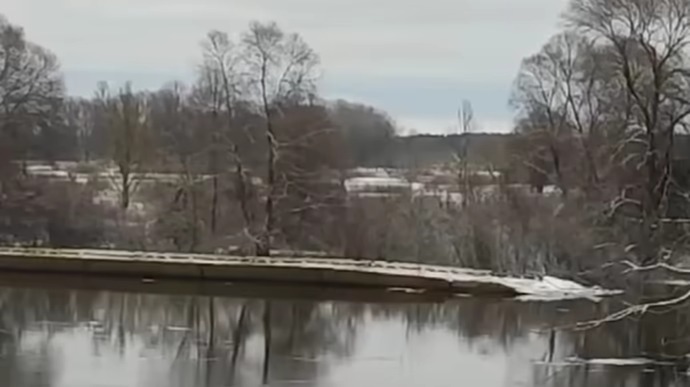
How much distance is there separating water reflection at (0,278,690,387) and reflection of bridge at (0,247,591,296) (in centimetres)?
87

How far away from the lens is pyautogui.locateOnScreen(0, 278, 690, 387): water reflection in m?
10.8

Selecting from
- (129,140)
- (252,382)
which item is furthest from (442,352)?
(129,140)

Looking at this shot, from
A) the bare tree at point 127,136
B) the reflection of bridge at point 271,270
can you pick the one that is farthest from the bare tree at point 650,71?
the bare tree at point 127,136

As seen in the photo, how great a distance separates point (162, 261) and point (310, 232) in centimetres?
335

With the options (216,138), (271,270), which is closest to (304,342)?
(271,270)

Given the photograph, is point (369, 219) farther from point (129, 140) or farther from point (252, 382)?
point (252, 382)

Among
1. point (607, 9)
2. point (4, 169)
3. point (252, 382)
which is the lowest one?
point (252, 382)

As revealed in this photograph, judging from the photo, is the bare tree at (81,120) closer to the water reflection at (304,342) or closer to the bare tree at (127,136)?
the bare tree at (127,136)

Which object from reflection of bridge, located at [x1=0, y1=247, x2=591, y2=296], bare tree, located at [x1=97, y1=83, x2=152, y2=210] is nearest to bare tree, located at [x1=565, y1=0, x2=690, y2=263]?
reflection of bridge, located at [x1=0, y1=247, x2=591, y2=296]

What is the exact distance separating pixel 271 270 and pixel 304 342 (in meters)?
4.88

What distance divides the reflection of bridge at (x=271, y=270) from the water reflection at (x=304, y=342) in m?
0.87

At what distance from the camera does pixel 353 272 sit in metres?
17.4

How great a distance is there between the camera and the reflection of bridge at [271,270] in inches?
669

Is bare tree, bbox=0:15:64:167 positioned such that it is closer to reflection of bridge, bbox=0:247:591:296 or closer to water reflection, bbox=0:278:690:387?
Answer: reflection of bridge, bbox=0:247:591:296
